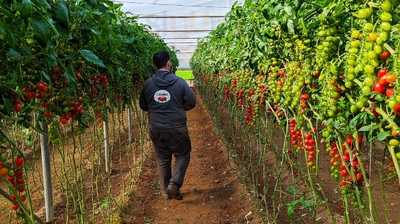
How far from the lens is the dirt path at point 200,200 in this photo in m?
4.27

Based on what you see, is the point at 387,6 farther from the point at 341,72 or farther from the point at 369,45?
the point at 341,72

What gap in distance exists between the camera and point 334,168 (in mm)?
2205

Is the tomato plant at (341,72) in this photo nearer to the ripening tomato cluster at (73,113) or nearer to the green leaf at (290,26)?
the green leaf at (290,26)

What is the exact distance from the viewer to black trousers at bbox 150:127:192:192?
4539mm

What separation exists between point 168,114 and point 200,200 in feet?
3.21

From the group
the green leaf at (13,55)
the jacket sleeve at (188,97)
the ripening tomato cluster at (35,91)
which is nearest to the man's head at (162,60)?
the jacket sleeve at (188,97)

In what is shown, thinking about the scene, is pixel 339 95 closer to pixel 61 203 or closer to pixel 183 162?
pixel 183 162

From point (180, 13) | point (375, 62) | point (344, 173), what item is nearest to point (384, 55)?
point (375, 62)

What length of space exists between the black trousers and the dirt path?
0.31 m

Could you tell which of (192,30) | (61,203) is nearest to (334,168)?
(61,203)

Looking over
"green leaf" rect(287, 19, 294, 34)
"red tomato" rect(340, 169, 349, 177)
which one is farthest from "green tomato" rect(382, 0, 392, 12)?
"green leaf" rect(287, 19, 294, 34)

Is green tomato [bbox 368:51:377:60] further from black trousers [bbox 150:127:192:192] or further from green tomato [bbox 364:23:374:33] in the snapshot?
black trousers [bbox 150:127:192:192]

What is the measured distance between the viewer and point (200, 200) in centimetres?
482

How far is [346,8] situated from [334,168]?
31.5 inches
